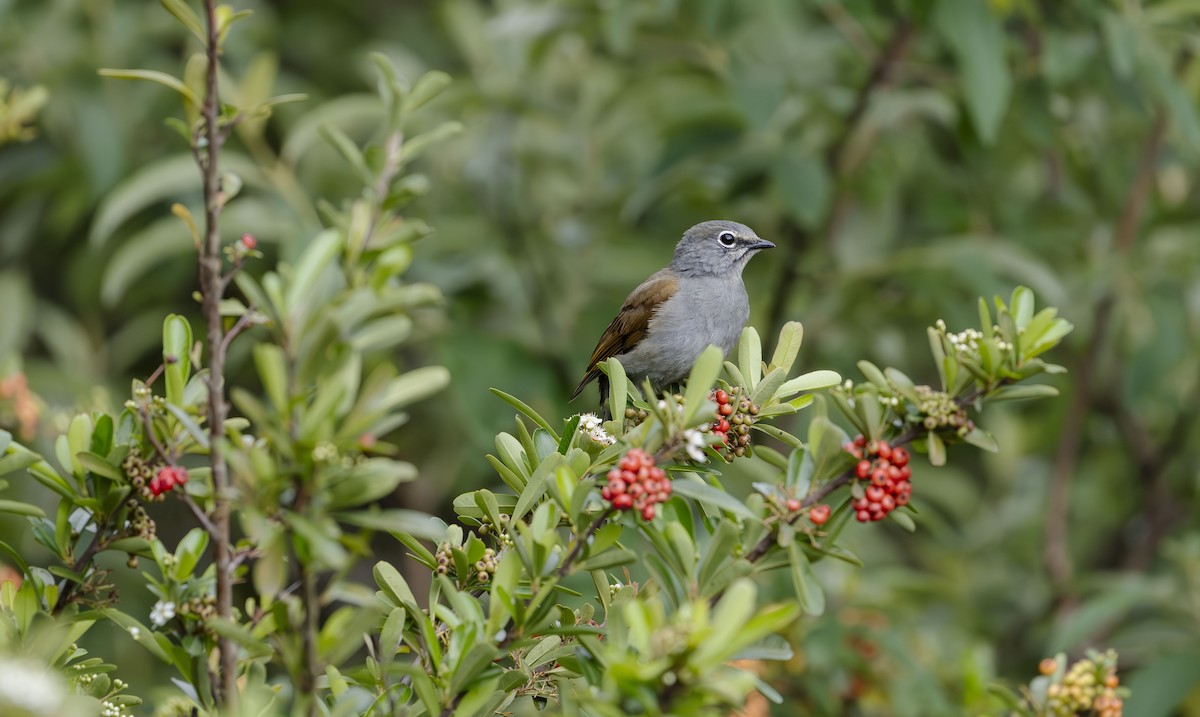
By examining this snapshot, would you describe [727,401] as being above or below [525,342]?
above

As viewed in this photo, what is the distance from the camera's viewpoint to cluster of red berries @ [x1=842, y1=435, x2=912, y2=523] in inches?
87.8

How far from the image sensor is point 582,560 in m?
2.14

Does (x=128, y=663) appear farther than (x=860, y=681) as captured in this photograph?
Yes

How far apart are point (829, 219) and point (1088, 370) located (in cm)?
141

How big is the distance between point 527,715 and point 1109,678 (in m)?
1.58

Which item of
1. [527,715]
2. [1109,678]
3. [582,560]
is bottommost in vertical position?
[527,715]

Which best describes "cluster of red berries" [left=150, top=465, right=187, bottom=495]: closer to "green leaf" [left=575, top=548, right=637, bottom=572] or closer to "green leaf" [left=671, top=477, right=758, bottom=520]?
"green leaf" [left=575, top=548, right=637, bottom=572]

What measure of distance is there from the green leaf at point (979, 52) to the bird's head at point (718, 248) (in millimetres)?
975

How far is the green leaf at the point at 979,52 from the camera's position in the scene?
182 inches

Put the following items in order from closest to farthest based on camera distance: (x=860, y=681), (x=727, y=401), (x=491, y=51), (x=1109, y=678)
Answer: (x=1109, y=678) < (x=727, y=401) < (x=860, y=681) < (x=491, y=51)

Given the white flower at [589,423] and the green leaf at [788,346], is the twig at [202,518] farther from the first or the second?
the green leaf at [788,346]

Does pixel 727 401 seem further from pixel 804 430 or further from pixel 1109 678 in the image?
pixel 804 430

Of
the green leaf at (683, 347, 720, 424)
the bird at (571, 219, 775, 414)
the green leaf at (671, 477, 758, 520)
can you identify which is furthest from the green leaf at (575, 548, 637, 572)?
the bird at (571, 219, 775, 414)

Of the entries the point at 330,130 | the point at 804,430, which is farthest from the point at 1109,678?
the point at 804,430
